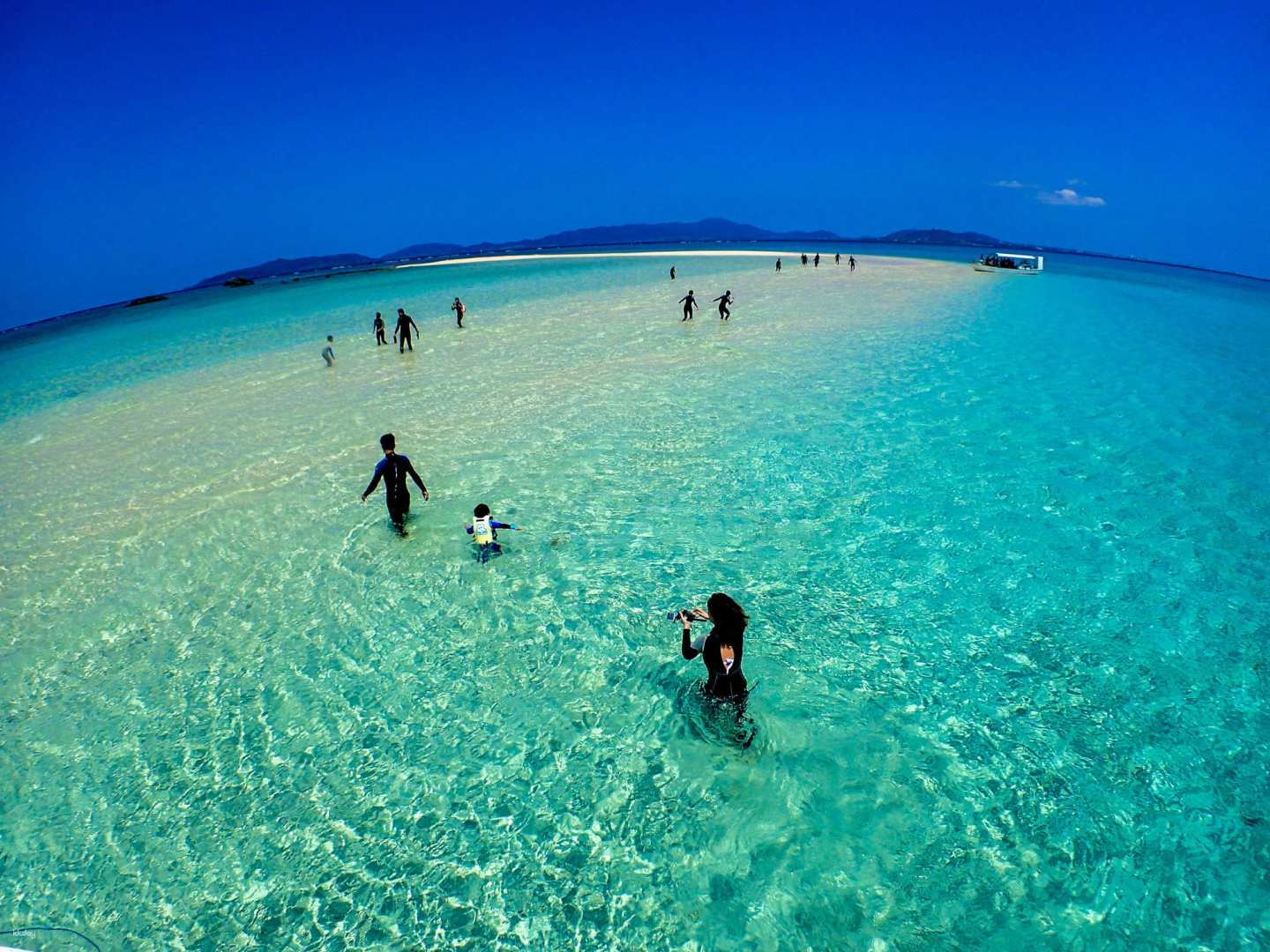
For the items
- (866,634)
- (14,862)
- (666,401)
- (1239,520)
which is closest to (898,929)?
(866,634)

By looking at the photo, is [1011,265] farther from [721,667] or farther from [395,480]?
[721,667]

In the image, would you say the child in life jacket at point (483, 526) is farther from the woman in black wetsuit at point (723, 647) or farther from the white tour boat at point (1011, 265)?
the white tour boat at point (1011, 265)

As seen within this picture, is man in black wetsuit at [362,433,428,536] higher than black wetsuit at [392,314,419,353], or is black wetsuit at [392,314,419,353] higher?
black wetsuit at [392,314,419,353]

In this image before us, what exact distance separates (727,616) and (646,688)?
7.38 ft

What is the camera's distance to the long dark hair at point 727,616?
572 cm

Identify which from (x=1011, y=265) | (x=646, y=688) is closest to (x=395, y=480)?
(x=646, y=688)

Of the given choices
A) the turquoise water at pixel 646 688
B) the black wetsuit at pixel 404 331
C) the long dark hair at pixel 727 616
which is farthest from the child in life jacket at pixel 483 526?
the black wetsuit at pixel 404 331

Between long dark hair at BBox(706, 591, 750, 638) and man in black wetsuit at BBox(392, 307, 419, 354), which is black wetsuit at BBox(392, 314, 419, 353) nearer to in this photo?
man in black wetsuit at BBox(392, 307, 419, 354)

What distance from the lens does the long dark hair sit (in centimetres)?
572

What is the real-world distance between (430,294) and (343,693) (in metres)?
61.5

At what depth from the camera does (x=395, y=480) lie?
10953mm

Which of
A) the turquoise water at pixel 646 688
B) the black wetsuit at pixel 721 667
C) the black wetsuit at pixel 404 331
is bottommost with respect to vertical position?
Result: the turquoise water at pixel 646 688

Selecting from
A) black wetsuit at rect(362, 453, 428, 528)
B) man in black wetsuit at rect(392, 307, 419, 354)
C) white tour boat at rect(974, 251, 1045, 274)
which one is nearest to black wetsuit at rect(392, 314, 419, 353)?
man in black wetsuit at rect(392, 307, 419, 354)

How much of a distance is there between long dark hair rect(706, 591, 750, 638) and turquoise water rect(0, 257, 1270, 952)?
156 centimetres
